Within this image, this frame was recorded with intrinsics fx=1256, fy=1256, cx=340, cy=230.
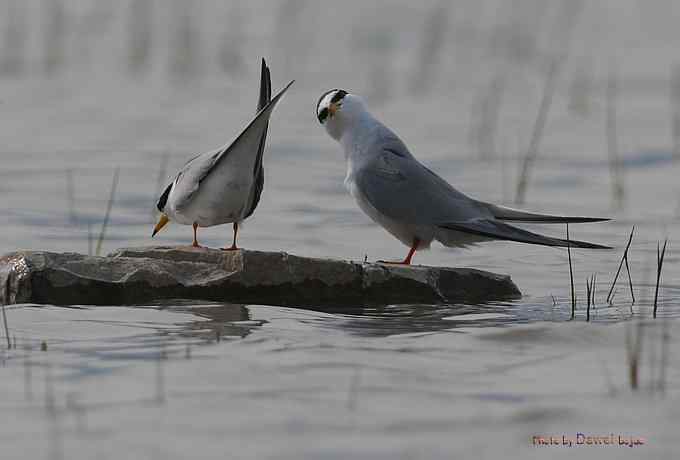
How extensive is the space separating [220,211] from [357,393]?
7.42ft

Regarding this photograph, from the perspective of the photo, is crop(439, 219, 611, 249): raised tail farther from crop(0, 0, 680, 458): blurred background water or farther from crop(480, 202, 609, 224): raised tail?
crop(0, 0, 680, 458): blurred background water

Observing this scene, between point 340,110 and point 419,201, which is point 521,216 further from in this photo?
point 340,110

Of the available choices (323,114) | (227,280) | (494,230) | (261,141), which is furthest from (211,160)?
(494,230)

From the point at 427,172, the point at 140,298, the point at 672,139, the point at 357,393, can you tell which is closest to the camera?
the point at 357,393

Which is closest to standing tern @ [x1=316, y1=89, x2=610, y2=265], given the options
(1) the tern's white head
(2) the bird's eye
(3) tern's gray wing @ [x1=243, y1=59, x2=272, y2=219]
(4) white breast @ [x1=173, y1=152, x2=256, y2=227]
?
(1) the tern's white head

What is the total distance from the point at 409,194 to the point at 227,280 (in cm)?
112

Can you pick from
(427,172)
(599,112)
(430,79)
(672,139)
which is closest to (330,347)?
(427,172)

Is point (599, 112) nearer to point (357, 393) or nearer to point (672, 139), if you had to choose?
point (672, 139)

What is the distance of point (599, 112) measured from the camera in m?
13.5

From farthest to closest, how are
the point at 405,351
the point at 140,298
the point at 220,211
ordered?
the point at 220,211 → the point at 140,298 → the point at 405,351

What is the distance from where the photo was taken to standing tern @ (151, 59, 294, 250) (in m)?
5.63

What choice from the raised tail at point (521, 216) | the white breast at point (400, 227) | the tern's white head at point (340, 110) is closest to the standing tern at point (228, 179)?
the white breast at point (400, 227)

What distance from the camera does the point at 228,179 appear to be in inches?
227

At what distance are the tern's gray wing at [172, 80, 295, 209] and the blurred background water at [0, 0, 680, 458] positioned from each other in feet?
2.46
